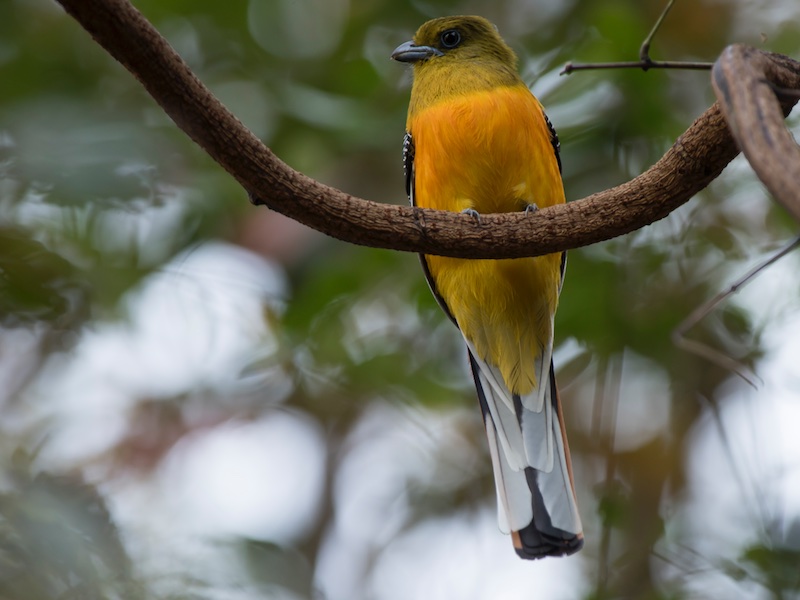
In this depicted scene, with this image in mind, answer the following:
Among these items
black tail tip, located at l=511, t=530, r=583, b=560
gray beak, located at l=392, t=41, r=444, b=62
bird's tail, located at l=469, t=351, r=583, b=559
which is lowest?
black tail tip, located at l=511, t=530, r=583, b=560

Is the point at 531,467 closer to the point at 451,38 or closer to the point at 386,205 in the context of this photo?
the point at 386,205

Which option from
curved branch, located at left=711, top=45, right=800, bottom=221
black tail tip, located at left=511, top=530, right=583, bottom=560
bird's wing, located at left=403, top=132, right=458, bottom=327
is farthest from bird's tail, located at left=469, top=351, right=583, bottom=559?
curved branch, located at left=711, top=45, right=800, bottom=221

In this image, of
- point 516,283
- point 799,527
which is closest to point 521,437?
point 516,283

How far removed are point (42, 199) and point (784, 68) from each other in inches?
83.8

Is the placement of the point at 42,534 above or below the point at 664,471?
above

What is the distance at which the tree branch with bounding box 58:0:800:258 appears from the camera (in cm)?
199

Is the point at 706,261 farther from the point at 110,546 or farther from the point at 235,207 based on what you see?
the point at 110,546

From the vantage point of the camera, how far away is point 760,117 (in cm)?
165

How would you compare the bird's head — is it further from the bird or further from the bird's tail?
the bird's tail

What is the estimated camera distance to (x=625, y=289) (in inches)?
171

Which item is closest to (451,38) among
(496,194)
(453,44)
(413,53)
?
(453,44)

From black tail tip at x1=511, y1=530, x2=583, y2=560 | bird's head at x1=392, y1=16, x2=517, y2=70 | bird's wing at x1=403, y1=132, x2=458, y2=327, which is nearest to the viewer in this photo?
black tail tip at x1=511, y1=530, x2=583, y2=560

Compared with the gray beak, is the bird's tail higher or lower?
lower

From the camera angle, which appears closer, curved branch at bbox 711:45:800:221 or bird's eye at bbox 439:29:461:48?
curved branch at bbox 711:45:800:221
